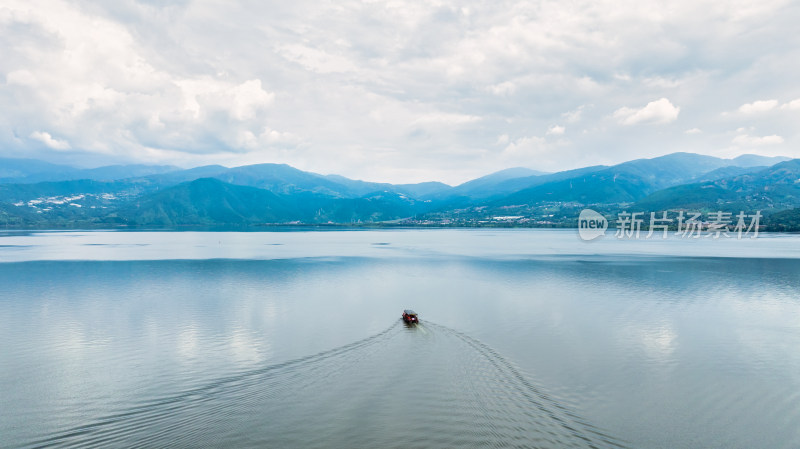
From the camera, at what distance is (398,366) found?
2509cm

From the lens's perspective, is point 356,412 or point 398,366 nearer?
point 356,412

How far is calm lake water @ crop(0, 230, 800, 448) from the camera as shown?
17203 mm

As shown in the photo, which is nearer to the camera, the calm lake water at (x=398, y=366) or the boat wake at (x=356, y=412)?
the boat wake at (x=356, y=412)

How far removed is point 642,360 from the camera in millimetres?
27047

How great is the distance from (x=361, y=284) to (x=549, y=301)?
25.7m

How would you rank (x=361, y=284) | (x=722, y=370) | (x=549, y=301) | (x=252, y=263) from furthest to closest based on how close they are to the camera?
(x=252, y=263) < (x=361, y=284) < (x=549, y=301) < (x=722, y=370)

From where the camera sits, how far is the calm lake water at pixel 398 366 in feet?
56.4

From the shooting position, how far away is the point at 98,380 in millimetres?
22859

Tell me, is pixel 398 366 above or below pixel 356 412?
below

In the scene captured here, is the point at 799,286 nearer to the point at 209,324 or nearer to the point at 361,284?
the point at 361,284

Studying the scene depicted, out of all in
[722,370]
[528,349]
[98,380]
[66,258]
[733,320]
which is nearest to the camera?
[98,380]

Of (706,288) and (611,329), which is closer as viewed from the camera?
(611,329)

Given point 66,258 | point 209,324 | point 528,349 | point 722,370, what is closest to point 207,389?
point 209,324

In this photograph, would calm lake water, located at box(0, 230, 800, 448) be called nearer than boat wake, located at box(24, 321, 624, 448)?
No
